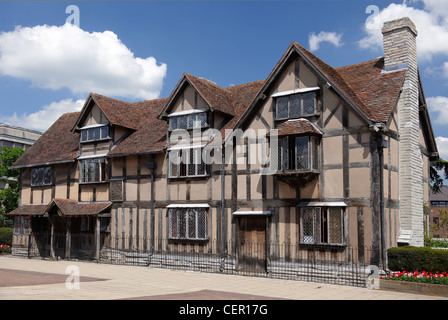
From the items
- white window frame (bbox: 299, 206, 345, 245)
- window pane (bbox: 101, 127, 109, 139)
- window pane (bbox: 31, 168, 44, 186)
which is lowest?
white window frame (bbox: 299, 206, 345, 245)

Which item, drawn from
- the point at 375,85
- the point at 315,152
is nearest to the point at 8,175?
the point at 315,152

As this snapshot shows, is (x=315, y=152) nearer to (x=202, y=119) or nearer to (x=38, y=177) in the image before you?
(x=202, y=119)

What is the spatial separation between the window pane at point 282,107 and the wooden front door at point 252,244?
4.29 m

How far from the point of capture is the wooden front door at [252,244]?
66.3 ft

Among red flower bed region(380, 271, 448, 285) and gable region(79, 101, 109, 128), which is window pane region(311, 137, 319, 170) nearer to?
red flower bed region(380, 271, 448, 285)

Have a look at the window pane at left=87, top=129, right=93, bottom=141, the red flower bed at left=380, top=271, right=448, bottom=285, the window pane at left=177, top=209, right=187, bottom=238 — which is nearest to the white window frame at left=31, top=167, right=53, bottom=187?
the window pane at left=87, top=129, right=93, bottom=141

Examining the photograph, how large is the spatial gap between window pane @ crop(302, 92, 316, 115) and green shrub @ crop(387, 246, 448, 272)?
6111 millimetres

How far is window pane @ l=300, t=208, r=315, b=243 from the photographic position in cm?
1881

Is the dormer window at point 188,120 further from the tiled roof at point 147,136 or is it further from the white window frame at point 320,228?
the white window frame at point 320,228

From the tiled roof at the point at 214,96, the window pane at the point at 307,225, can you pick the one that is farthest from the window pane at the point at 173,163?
the window pane at the point at 307,225

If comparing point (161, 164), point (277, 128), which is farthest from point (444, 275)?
point (161, 164)

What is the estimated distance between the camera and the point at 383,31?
21203mm

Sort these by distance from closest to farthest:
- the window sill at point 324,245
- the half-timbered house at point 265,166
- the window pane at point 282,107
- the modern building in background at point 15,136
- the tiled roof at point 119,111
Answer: the window sill at point 324,245
the half-timbered house at point 265,166
the window pane at point 282,107
the tiled roof at point 119,111
the modern building in background at point 15,136

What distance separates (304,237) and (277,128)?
4.56 meters
